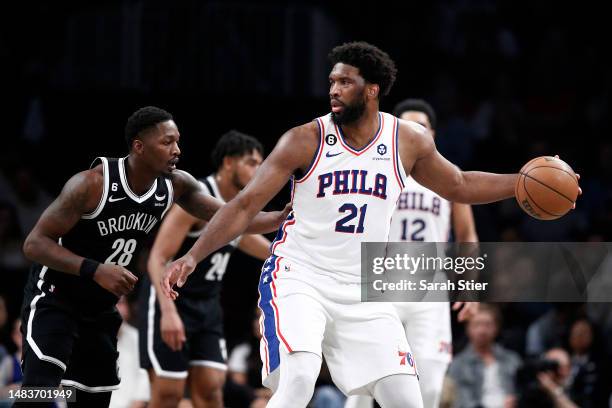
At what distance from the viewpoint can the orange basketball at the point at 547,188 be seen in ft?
17.6

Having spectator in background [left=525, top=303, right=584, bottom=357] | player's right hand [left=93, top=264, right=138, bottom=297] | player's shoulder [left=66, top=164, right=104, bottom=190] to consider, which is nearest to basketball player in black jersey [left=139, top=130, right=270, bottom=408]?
player's shoulder [left=66, top=164, right=104, bottom=190]

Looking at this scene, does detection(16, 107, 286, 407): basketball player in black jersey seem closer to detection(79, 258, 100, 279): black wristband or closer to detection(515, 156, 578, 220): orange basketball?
detection(79, 258, 100, 279): black wristband

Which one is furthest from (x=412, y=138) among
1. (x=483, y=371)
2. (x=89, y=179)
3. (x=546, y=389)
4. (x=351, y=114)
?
(x=483, y=371)

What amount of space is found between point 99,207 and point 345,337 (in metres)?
1.60

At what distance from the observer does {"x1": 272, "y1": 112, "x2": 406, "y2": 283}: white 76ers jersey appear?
519 centimetres

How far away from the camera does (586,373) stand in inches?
348

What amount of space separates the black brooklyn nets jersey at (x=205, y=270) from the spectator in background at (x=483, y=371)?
2.80m

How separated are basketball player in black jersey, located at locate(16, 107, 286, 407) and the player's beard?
2.93 feet

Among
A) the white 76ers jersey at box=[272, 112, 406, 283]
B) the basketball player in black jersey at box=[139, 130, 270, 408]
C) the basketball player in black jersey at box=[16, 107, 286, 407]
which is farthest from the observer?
the basketball player in black jersey at box=[139, 130, 270, 408]

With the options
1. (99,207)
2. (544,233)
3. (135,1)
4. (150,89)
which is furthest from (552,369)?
(135,1)

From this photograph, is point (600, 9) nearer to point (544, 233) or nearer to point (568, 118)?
point (568, 118)

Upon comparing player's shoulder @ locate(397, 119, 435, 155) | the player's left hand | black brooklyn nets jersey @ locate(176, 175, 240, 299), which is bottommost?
the player's left hand

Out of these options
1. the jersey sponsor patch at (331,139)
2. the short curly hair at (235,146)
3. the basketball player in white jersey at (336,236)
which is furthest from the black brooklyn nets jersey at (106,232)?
the short curly hair at (235,146)

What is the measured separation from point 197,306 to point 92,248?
1504 mm
